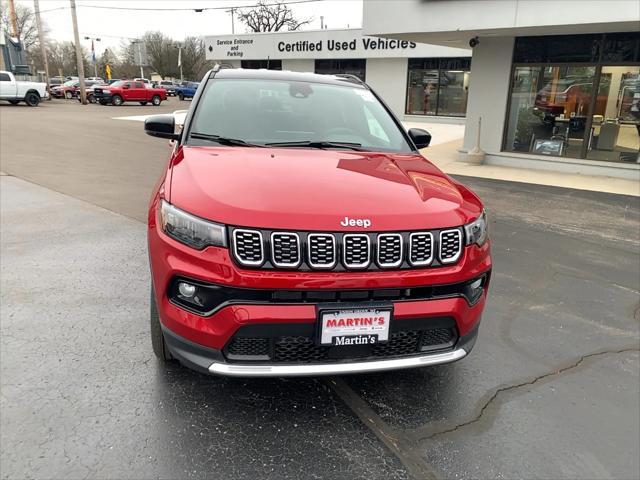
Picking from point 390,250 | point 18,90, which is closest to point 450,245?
point 390,250

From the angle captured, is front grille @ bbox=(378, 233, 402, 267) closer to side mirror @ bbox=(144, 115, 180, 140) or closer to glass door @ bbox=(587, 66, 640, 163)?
side mirror @ bbox=(144, 115, 180, 140)

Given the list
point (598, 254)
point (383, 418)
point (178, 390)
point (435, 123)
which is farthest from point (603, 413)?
point (435, 123)

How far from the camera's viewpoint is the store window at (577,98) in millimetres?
11242

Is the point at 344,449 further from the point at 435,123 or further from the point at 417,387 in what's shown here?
the point at 435,123

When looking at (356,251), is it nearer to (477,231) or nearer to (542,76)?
(477,231)

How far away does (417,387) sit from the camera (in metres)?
3.10

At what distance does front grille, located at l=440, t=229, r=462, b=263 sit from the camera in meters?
2.53

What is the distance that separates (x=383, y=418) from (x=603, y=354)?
1.89 m

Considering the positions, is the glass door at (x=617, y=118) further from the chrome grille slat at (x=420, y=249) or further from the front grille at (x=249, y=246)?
the front grille at (x=249, y=246)

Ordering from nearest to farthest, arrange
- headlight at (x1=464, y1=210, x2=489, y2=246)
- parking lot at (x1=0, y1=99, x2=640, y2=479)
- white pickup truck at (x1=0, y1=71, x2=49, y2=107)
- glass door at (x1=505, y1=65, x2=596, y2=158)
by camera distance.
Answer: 1. parking lot at (x1=0, y1=99, x2=640, y2=479)
2. headlight at (x1=464, y1=210, x2=489, y2=246)
3. glass door at (x1=505, y1=65, x2=596, y2=158)
4. white pickup truck at (x1=0, y1=71, x2=49, y2=107)

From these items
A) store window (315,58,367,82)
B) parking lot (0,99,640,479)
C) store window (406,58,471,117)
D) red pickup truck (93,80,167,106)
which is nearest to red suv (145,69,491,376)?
parking lot (0,99,640,479)

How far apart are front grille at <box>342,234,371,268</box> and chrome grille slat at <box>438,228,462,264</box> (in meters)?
0.40

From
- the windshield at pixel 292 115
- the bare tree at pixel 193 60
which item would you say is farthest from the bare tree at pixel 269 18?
the windshield at pixel 292 115

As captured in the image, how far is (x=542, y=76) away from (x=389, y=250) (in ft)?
38.3
